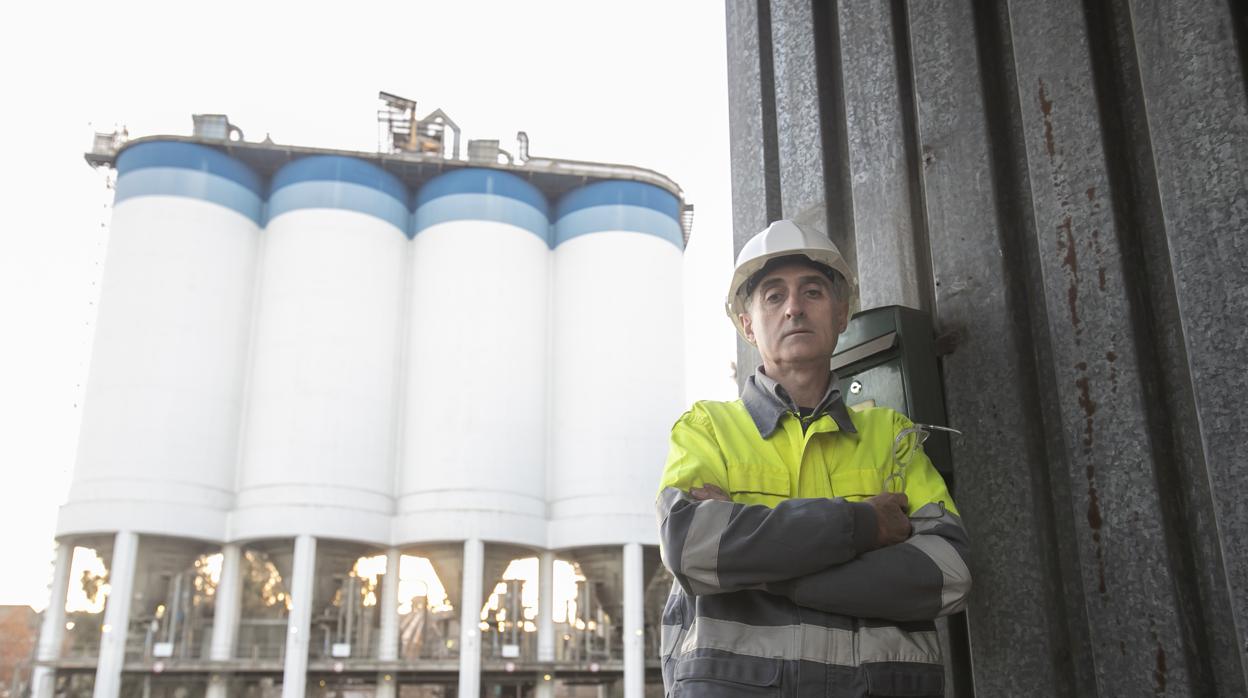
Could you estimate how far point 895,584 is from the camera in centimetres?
196

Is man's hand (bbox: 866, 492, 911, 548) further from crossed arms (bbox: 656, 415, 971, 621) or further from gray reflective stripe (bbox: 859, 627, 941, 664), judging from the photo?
gray reflective stripe (bbox: 859, 627, 941, 664)

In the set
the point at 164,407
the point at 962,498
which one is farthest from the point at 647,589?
the point at 962,498

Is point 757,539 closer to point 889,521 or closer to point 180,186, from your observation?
point 889,521

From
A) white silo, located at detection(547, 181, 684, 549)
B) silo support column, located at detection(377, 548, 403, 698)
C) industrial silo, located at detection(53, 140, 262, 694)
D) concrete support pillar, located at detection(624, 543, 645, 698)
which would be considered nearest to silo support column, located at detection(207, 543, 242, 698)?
industrial silo, located at detection(53, 140, 262, 694)

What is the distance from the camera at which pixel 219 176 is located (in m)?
31.6

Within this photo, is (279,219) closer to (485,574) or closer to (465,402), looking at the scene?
(465,402)

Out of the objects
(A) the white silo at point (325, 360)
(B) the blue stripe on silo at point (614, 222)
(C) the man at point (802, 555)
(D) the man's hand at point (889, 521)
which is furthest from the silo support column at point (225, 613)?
(D) the man's hand at point (889, 521)

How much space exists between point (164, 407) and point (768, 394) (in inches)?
1163

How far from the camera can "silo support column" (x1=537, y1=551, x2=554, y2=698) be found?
29.6 meters

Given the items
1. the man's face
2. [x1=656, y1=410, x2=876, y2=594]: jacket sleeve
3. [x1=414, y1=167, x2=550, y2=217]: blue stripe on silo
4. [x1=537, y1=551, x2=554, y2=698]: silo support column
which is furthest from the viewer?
[x1=414, y1=167, x2=550, y2=217]: blue stripe on silo

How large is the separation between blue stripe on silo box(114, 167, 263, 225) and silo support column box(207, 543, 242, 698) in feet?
36.8

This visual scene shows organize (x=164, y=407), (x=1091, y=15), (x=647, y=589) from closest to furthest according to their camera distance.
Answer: (x=1091, y=15)
(x=164, y=407)
(x=647, y=589)

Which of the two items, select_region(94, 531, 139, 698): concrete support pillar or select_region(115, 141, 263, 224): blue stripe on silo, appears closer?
select_region(94, 531, 139, 698): concrete support pillar

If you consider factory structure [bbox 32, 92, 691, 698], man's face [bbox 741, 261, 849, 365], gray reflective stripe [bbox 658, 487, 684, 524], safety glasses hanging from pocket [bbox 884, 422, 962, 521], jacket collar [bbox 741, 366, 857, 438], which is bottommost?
gray reflective stripe [bbox 658, 487, 684, 524]
